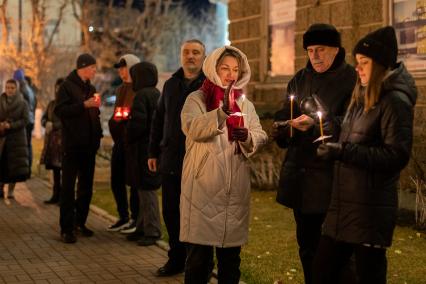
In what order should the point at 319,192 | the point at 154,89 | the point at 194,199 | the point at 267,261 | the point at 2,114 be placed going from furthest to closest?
the point at 2,114, the point at 154,89, the point at 267,261, the point at 194,199, the point at 319,192

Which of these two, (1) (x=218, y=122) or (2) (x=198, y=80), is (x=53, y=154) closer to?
(2) (x=198, y=80)

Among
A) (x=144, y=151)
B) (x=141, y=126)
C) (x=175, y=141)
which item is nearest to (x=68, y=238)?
(x=144, y=151)

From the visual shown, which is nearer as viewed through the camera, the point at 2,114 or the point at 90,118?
the point at 90,118

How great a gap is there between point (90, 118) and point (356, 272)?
4381 millimetres

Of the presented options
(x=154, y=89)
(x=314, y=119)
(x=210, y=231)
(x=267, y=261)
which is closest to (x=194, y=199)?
(x=210, y=231)

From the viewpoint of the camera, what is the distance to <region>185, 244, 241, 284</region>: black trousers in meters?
5.17

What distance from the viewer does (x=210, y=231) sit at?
5.03 metres

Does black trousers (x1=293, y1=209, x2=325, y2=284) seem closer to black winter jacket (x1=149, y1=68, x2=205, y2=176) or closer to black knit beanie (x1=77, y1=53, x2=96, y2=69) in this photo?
black winter jacket (x1=149, y1=68, x2=205, y2=176)

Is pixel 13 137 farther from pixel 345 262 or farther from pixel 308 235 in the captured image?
pixel 345 262

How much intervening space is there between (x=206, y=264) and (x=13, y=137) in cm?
632

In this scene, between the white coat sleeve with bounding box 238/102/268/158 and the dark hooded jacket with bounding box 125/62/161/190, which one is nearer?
the white coat sleeve with bounding box 238/102/268/158

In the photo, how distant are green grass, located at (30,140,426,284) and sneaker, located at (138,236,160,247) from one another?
41.3 inches

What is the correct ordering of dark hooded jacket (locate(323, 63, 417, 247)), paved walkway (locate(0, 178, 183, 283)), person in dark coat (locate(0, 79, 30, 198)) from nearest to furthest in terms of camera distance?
dark hooded jacket (locate(323, 63, 417, 247)) < paved walkway (locate(0, 178, 183, 283)) < person in dark coat (locate(0, 79, 30, 198))

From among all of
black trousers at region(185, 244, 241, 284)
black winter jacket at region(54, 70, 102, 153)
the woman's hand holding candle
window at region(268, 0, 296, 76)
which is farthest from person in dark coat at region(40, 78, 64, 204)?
the woman's hand holding candle
